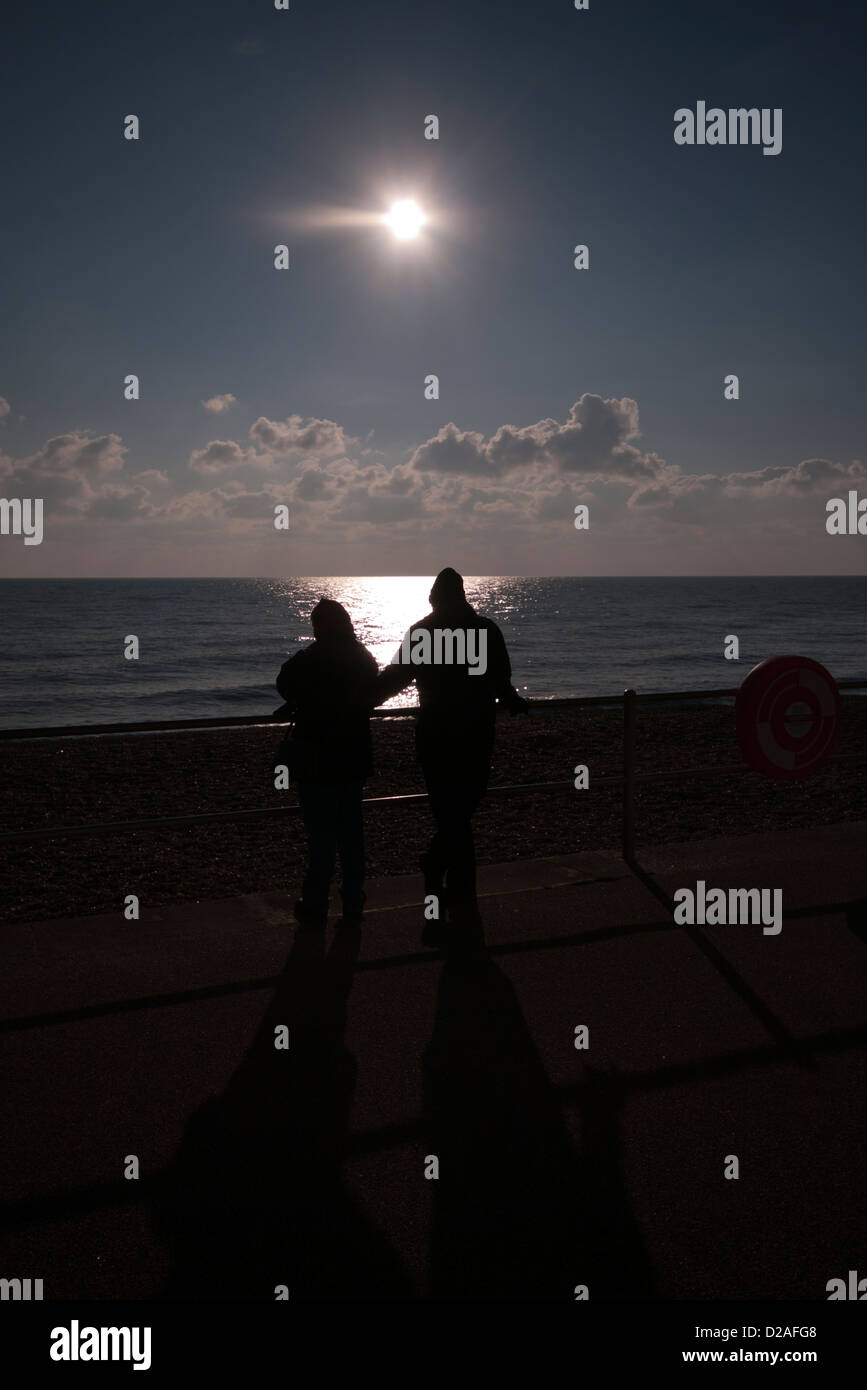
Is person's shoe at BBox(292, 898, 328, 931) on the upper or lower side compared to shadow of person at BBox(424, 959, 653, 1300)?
upper

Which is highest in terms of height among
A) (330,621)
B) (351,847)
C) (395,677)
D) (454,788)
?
(330,621)

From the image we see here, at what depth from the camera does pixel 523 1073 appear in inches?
152

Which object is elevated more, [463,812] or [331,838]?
[463,812]

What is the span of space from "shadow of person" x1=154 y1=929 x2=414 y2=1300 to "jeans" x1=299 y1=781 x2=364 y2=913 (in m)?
1.38

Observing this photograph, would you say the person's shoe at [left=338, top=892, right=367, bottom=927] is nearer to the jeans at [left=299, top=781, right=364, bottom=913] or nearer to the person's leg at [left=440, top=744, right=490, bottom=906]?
the jeans at [left=299, top=781, right=364, bottom=913]

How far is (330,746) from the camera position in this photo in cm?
551

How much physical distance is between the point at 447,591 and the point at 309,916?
72.3 inches

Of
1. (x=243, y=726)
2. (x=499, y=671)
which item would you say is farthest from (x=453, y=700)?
(x=243, y=726)

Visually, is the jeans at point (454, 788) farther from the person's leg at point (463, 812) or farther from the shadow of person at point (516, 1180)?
the shadow of person at point (516, 1180)

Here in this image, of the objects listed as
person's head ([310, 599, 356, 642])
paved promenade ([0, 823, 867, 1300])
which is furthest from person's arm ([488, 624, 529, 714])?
paved promenade ([0, 823, 867, 1300])

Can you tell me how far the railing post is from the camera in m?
6.65

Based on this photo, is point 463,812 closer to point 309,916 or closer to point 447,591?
point 309,916
